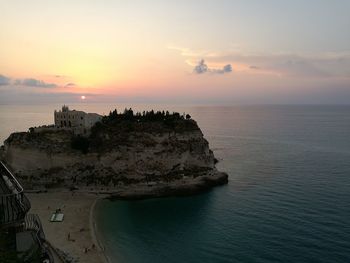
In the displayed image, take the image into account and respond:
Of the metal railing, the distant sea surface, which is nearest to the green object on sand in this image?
the distant sea surface

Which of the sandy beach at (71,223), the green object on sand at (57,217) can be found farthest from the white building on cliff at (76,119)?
the green object on sand at (57,217)

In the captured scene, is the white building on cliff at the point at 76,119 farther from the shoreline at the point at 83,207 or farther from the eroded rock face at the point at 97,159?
the shoreline at the point at 83,207

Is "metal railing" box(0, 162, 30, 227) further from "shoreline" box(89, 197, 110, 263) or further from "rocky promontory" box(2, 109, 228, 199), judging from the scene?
"rocky promontory" box(2, 109, 228, 199)

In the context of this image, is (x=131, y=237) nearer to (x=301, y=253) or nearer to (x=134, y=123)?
(x=301, y=253)

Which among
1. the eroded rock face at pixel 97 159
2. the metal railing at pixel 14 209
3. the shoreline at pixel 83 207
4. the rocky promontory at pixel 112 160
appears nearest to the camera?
the metal railing at pixel 14 209

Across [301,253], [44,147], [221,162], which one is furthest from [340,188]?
[44,147]

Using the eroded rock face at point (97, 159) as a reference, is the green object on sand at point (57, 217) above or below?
below

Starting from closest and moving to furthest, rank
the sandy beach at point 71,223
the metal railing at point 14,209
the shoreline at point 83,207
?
the metal railing at point 14,209 < the sandy beach at point 71,223 < the shoreline at point 83,207

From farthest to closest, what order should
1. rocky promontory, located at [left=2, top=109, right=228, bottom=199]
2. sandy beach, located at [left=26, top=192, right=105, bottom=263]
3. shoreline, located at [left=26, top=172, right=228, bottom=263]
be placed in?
rocky promontory, located at [left=2, top=109, right=228, bottom=199] → shoreline, located at [left=26, top=172, right=228, bottom=263] → sandy beach, located at [left=26, top=192, right=105, bottom=263]
